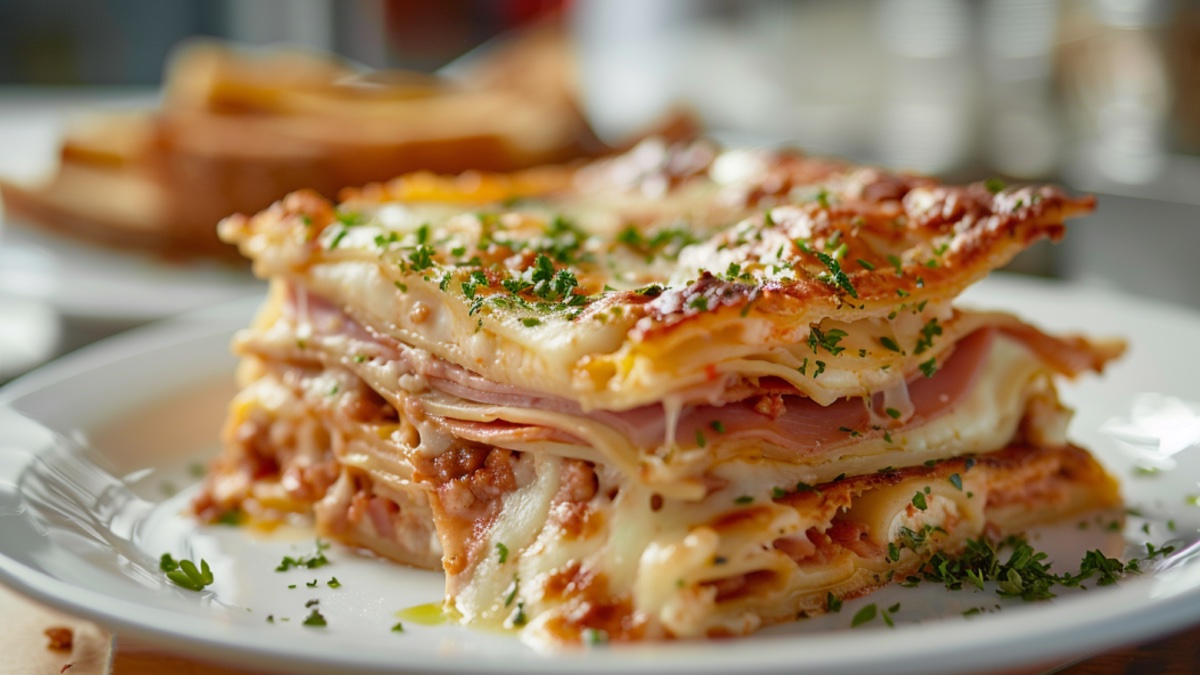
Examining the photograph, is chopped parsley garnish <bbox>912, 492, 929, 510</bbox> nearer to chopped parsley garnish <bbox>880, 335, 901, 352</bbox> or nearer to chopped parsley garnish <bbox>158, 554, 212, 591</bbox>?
chopped parsley garnish <bbox>880, 335, 901, 352</bbox>

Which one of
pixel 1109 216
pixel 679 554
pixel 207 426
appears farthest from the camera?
pixel 1109 216

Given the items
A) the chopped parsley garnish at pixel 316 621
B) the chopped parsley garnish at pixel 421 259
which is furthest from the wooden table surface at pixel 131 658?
the chopped parsley garnish at pixel 421 259

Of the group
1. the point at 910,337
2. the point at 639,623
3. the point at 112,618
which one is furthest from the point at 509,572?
the point at 910,337

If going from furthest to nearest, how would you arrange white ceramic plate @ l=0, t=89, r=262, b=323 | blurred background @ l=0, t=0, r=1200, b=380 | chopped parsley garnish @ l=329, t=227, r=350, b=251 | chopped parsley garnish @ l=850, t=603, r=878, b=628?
blurred background @ l=0, t=0, r=1200, b=380 → white ceramic plate @ l=0, t=89, r=262, b=323 → chopped parsley garnish @ l=329, t=227, r=350, b=251 → chopped parsley garnish @ l=850, t=603, r=878, b=628

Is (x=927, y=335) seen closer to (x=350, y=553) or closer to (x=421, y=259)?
(x=421, y=259)

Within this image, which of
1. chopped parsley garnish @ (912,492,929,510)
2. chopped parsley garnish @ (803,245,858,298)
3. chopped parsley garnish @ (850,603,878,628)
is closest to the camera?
chopped parsley garnish @ (850,603,878,628)

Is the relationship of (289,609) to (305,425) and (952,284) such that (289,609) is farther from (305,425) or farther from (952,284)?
(952,284)

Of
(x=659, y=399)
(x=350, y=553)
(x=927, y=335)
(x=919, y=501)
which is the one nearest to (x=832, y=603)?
(x=919, y=501)

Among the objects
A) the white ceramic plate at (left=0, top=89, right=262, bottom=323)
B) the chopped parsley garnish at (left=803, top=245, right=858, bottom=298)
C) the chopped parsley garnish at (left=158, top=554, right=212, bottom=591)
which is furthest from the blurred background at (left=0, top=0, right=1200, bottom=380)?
the chopped parsley garnish at (left=803, top=245, right=858, bottom=298)
